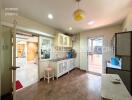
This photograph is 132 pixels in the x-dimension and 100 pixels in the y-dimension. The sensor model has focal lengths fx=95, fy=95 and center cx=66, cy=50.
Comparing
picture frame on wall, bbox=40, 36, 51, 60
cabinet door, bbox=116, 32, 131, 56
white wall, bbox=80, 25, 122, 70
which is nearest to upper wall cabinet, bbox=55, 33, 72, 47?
picture frame on wall, bbox=40, 36, 51, 60

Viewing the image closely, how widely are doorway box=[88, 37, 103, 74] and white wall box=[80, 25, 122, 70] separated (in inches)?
9.9

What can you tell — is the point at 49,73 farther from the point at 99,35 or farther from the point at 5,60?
the point at 99,35

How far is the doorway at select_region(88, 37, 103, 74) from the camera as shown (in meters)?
5.42

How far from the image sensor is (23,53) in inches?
178

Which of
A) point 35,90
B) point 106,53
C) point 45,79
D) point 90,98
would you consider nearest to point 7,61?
point 35,90

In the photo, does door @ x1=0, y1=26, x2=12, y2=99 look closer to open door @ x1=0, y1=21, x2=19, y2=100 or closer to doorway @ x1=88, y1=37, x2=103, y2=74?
open door @ x1=0, y1=21, x2=19, y2=100

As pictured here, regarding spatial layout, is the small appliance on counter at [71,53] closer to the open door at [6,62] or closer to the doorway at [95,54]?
the doorway at [95,54]

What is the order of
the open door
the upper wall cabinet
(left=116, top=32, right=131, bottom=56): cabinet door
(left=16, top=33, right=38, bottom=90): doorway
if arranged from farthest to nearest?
the upper wall cabinet < (left=16, top=33, right=38, bottom=90): doorway < the open door < (left=116, top=32, right=131, bottom=56): cabinet door

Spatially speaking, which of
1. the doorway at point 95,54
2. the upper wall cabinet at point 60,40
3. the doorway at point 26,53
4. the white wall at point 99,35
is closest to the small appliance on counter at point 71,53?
the white wall at point 99,35

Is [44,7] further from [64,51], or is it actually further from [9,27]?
[64,51]

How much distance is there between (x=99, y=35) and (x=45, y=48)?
3.00 m

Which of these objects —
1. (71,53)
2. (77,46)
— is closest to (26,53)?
(71,53)

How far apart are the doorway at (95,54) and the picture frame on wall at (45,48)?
8.33 ft

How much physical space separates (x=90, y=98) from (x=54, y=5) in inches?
106
